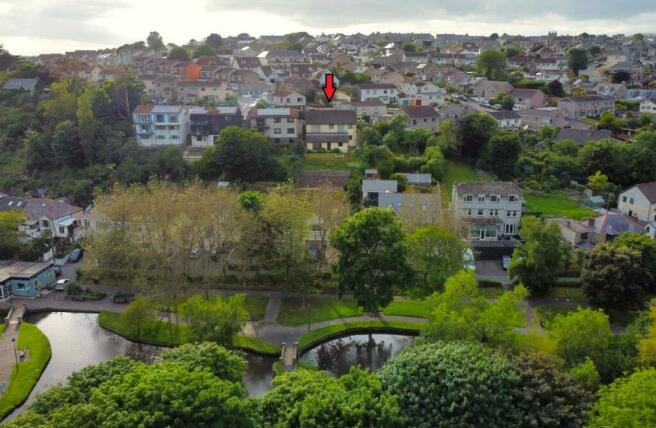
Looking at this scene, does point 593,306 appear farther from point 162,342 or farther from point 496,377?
point 162,342

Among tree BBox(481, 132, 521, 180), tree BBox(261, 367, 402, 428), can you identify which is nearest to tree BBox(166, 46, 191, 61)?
tree BBox(481, 132, 521, 180)

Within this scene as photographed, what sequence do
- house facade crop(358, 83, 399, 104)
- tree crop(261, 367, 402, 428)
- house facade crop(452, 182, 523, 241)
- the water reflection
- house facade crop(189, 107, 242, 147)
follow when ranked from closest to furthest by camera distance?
tree crop(261, 367, 402, 428) → the water reflection → house facade crop(452, 182, 523, 241) → house facade crop(189, 107, 242, 147) → house facade crop(358, 83, 399, 104)

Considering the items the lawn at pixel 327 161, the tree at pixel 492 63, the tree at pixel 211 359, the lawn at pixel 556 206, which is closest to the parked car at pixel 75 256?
the lawn at pixel 327 161

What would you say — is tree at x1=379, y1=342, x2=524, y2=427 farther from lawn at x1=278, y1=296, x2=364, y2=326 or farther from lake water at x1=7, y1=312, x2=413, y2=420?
lawn at x1=278, y1=296, x2=364, y2=326

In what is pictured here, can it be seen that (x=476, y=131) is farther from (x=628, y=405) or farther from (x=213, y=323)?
(x=628, y=405)

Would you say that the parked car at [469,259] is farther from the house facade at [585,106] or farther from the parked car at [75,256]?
the house facade at [585,106]

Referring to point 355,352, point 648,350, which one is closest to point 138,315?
point 355,352
